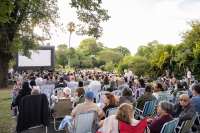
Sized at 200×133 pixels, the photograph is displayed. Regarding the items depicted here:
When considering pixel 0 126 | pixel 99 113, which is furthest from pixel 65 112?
pixel 0 126

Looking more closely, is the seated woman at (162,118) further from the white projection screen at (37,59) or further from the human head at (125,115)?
the white projection screen at (37,59)

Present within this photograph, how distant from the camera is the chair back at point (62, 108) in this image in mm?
3318

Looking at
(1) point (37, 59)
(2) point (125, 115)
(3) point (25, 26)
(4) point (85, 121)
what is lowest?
(4) point (85, 121)

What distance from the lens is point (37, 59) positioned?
83.0 ft

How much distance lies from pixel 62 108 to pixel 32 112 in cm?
63

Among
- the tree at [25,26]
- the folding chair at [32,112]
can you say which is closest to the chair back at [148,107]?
the folding chair at [32,112]

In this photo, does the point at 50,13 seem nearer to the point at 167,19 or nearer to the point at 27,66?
the point at 167,19

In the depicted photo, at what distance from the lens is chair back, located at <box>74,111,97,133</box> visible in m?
2.34

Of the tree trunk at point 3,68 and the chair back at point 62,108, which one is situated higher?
the tree trunk at point 3,68

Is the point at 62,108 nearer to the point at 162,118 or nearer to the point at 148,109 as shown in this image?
the point at 148,109

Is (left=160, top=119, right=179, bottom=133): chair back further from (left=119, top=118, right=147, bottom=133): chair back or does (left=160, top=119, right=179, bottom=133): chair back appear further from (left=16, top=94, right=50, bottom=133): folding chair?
(left=16, top=94, right=50, bottom=133): folding chair

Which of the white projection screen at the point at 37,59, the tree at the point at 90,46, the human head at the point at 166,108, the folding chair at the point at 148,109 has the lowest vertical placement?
the folding chair at the point at 148,109

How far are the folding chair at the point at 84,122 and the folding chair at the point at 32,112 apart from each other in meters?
0.97

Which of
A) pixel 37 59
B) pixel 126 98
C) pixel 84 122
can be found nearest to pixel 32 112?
pixel 84 122
